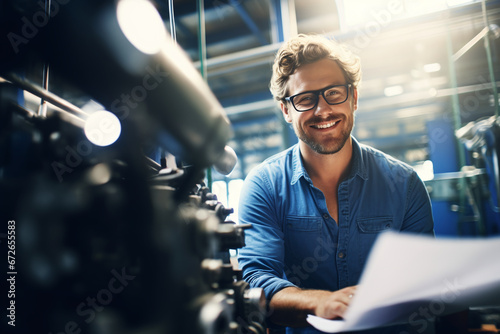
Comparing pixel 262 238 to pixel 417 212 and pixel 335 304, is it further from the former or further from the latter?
pixel 417 212

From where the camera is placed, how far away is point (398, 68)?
20.3 feet

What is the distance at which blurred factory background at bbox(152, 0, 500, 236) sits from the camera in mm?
2730

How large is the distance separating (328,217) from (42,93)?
3.45 feet

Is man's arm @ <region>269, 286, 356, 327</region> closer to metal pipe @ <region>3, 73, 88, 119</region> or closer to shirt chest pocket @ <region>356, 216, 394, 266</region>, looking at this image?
shirt chest pocket @ <region>356, 216, 394, 266</region>

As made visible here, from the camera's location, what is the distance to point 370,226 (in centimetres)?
Result: 126

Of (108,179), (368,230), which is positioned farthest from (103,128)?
(368,230)

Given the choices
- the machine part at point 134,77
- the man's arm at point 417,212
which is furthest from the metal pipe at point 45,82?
the man's arm at point 417,212

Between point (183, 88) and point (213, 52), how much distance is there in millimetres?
6358

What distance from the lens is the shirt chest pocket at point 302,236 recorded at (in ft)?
4.12

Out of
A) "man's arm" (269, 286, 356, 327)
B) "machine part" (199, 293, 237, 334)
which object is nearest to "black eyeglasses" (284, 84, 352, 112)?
"man's arm" (269, 286, 356, 327)

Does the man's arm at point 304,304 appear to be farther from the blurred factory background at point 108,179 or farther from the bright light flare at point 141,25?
the bright light flare at point 141,25

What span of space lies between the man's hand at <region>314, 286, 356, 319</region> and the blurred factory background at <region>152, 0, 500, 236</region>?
43cm

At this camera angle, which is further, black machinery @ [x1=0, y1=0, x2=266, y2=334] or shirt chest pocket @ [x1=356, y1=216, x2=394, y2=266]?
shirt chest pocket @ [x1=356, y1=216, x2=394, y2=266]

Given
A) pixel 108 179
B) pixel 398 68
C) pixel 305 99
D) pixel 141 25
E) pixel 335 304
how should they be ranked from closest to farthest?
pixel 141 25
pixel 108 179
pixel 335 304
pixel 305 99
pixel 398 68
